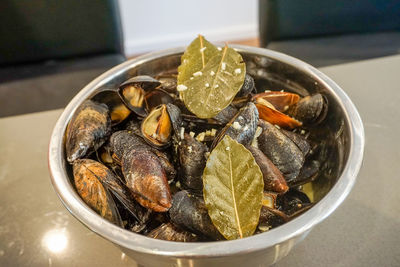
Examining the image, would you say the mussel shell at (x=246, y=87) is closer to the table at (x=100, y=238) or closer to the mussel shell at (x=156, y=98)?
the mussel shell at (x=156, y=98)

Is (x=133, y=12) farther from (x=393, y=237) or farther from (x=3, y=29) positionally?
(x=393, y=237)

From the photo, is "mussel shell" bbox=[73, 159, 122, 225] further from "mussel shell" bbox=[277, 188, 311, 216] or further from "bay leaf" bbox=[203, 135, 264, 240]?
"mussel shell" bbox=[277, 188, 311, 216]

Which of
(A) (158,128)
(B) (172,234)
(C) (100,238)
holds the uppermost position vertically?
(A) (158,128)

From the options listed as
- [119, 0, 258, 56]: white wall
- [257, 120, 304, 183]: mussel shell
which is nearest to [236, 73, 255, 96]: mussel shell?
[257, 120, 304, 183]: mussel shell

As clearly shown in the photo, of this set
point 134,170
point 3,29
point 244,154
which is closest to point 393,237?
point 244,154

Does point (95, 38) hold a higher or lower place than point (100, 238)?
higher

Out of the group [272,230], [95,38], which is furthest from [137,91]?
[95,38]

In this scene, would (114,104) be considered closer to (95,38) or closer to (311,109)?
(311,109)
